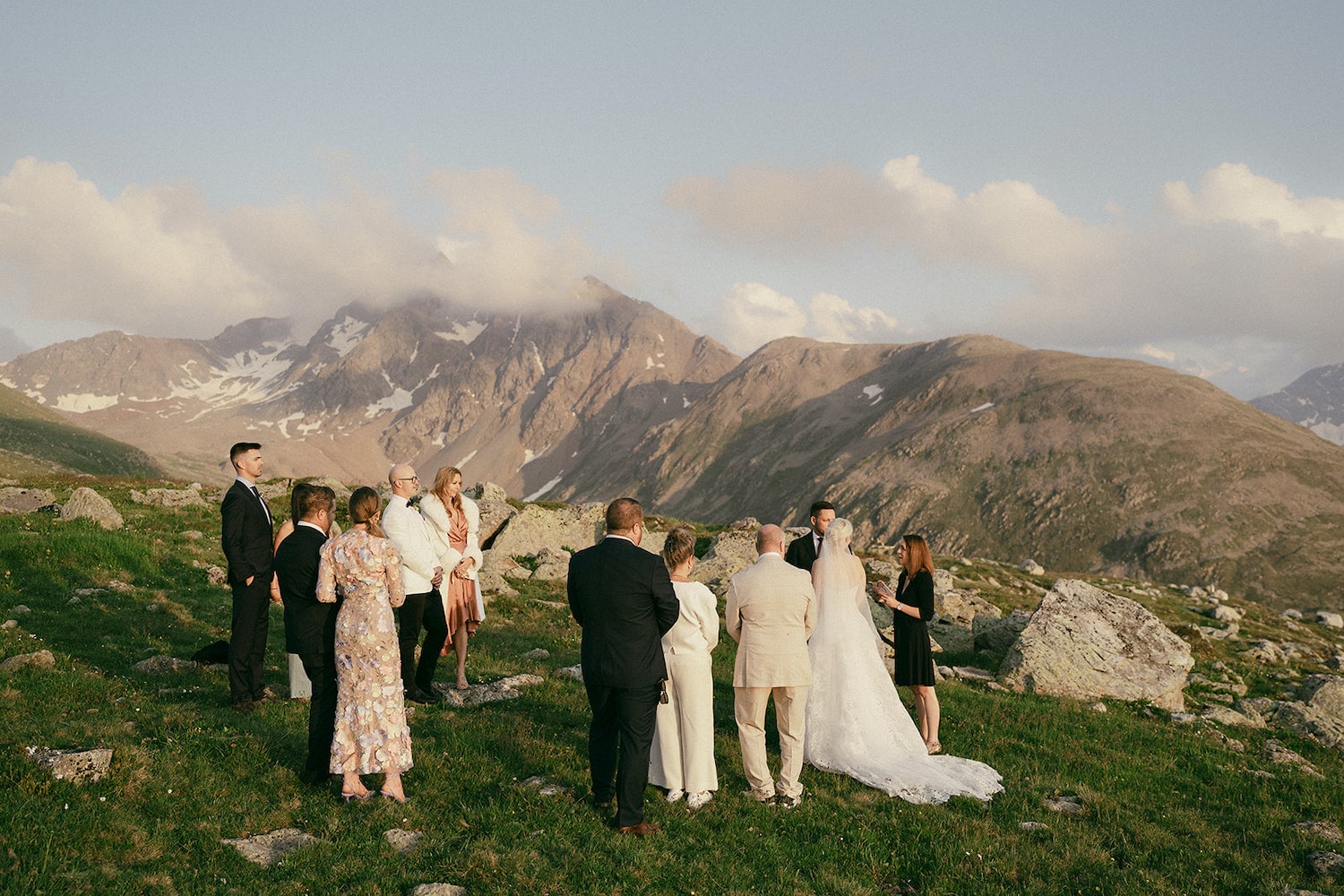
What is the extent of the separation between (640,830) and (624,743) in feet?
3.26

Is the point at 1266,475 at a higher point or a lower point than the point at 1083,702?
higher

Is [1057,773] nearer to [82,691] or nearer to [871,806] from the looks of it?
[871,806]

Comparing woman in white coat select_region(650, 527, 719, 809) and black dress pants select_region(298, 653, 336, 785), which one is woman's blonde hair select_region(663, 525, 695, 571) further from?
black dress pants select_region(298, 653, 336, 785)

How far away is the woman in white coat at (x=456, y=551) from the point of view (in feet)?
43.8

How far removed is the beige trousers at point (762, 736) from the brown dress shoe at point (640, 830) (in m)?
1.82

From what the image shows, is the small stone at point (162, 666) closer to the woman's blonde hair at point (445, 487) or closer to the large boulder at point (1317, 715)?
the woman's blonde hair at point (445, 487)

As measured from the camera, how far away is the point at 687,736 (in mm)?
10031

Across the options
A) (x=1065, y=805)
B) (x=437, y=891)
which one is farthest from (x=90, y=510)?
(x=1065, y=805)

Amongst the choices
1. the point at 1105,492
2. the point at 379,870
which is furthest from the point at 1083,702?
the point at 1105,492

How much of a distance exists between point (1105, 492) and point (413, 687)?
17029 centimetres

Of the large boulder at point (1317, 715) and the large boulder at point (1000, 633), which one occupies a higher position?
the large boulder at point (1000, 633)

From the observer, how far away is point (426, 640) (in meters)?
13.6

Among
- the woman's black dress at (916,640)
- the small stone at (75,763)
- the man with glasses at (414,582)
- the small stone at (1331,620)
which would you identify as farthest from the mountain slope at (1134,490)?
the small stone at (75,763)

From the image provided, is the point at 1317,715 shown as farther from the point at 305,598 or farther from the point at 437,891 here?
the point at 305,598
